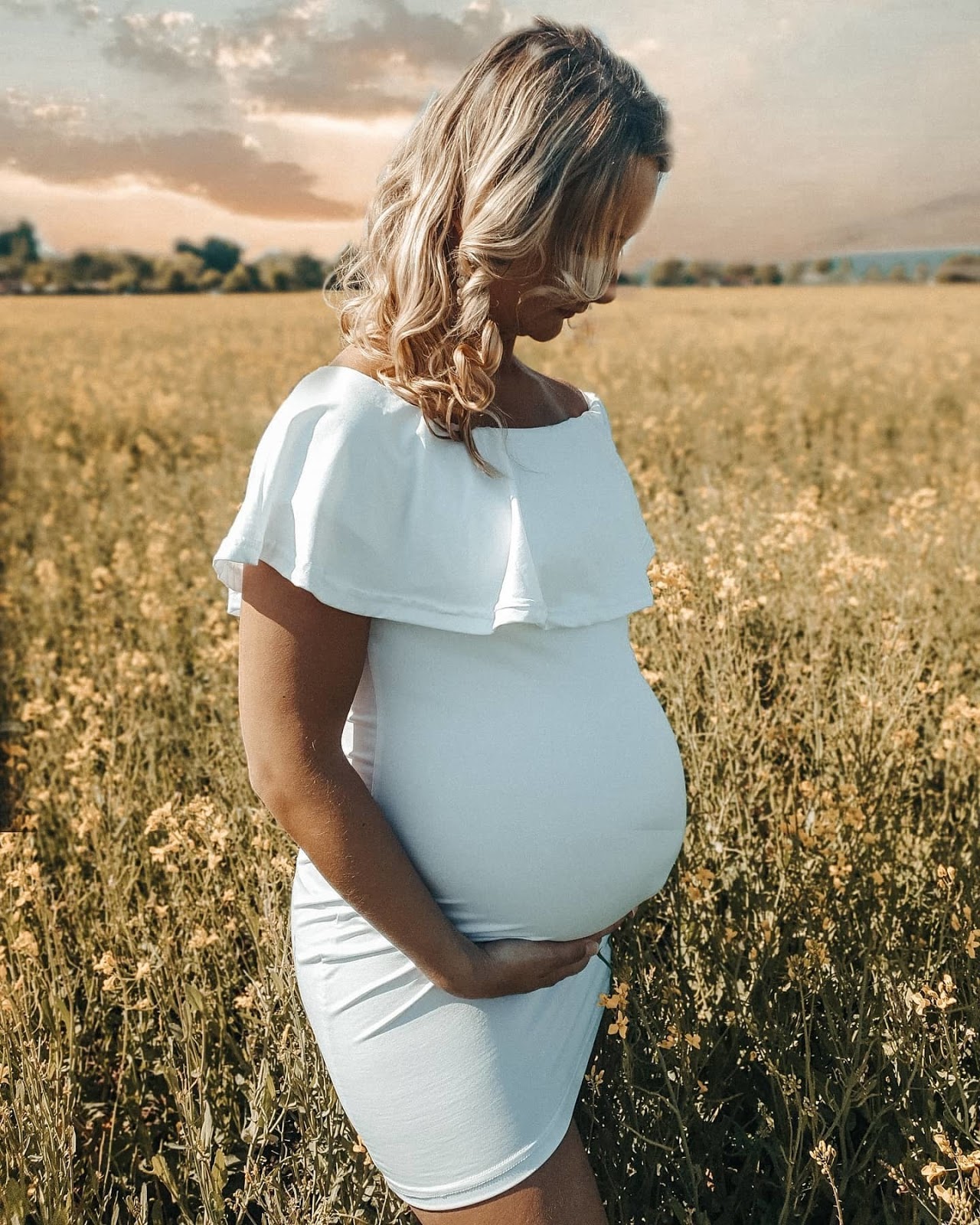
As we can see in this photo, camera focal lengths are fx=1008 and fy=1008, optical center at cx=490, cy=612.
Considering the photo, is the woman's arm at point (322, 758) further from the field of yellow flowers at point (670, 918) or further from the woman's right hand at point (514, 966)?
the field of yellow flowers at point (670, 918)

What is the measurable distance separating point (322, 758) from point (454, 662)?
18 centimetres

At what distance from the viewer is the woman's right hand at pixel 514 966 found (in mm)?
1073

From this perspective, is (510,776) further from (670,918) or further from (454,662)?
(670,918)

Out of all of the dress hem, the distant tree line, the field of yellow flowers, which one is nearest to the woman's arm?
the dress hem

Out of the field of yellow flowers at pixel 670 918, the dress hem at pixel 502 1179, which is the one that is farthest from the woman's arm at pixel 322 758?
the field of yellow flowers at pixel 670 918

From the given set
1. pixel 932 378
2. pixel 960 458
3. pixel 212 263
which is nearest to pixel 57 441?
pixel 960 458

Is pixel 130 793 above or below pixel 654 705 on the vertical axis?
below

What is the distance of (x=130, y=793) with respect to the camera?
243cm

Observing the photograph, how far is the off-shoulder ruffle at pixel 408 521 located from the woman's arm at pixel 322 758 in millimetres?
36

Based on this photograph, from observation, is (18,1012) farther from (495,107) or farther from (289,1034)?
(495,107)

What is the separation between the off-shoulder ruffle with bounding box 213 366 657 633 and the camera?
3.26 feet

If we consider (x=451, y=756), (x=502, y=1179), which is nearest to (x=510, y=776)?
(x=451, y=756)

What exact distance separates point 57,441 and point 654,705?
695 cm

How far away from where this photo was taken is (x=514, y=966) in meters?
1.10
